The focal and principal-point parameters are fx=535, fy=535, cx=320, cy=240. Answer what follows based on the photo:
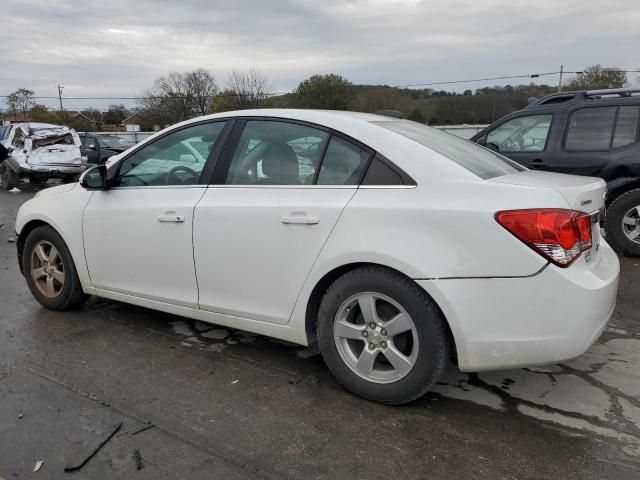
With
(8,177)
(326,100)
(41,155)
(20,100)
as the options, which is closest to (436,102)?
(326,100)

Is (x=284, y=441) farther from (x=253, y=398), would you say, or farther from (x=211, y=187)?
(x=211, y=187)

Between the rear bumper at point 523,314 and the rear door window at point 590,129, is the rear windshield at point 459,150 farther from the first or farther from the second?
the rear door window at point 590,129

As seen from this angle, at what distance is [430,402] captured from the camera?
302 centimetres

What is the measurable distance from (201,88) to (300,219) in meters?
63.0

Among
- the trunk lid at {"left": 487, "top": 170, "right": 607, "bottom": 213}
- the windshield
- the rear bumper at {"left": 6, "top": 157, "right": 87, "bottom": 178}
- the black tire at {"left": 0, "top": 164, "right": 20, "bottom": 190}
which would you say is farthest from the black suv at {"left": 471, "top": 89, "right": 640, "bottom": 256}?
the windshield

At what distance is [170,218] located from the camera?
3.56 metres

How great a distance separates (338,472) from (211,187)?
193 centimetres

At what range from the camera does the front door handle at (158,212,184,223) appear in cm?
351

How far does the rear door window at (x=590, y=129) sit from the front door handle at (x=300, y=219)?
15.1 feet

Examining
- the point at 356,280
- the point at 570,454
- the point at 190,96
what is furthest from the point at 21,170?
the point at 190,96

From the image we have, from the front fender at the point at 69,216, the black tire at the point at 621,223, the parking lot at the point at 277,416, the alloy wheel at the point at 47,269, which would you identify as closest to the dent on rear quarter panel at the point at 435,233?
the parking lot at the point at 277,416

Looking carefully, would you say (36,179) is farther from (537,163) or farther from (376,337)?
(376,337)

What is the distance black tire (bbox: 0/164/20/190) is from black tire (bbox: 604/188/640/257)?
1532 cm

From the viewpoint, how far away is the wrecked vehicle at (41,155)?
15227mm
